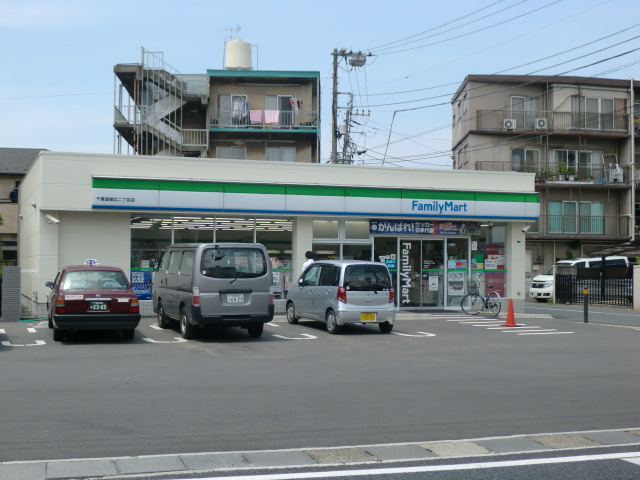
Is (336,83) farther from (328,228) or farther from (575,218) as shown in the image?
(575,218)

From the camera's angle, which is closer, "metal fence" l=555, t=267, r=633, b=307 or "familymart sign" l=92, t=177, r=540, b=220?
"familymart sign" l=92, t=177, r=540, b=220

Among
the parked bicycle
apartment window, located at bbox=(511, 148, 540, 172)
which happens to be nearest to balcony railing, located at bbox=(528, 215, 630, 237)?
apartment window, located at bbox=(511, 148, 540, 172)

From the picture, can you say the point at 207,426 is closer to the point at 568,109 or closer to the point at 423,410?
the point at 423,410

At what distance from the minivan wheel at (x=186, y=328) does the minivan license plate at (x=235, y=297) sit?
106 centimetres

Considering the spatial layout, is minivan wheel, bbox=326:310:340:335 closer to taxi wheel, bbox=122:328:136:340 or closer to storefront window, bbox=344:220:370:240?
taxi wheel, bbox=122:328:136:340

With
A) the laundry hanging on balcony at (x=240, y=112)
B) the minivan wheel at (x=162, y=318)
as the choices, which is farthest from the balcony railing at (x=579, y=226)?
the minivan wheel at (x=162, y=318)

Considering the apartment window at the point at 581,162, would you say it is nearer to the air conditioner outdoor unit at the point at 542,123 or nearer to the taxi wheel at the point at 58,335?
the air conditioner outdoor unit at the point at 542,123

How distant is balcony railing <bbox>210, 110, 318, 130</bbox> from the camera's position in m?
38.1

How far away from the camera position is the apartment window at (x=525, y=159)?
151ft

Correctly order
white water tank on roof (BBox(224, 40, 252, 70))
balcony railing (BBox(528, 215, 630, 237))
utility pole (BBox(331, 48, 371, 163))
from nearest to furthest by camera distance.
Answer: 1. utility pole (BBox(331, 48, 371, 163))
2. white water tank on roof (BBox(224, 40, 252, 70))
3. balcony railing (BBox(528, 215, 630, 237))

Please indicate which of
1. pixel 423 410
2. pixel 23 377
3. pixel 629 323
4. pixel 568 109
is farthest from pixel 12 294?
pixel 568 109

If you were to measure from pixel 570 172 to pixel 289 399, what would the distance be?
3996 cm

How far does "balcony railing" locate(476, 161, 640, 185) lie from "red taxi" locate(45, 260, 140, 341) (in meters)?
32.9

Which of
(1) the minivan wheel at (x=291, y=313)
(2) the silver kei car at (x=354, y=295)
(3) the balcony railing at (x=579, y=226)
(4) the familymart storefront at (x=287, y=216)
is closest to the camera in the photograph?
(2) the silver kei car at (x=354, y=295)
